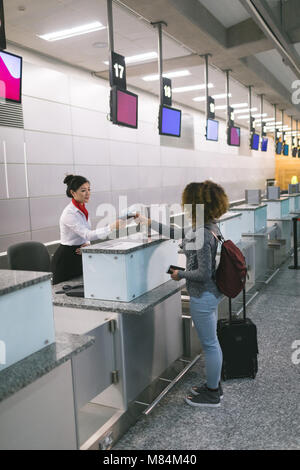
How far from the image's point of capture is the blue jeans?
8.92 ft

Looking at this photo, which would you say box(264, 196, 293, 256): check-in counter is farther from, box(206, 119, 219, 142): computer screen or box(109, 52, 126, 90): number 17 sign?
box(109, 52, 126, 90): number 17 sign

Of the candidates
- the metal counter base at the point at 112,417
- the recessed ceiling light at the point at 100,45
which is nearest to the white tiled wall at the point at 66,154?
the recessed ceiling light at the point at 100,45

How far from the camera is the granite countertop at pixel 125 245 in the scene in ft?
8.75

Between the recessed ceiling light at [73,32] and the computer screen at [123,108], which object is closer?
the computer screen at [123,108]

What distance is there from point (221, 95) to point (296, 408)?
27.5 ft

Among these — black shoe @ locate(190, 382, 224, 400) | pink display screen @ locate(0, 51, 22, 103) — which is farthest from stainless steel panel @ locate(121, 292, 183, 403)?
pink display screen @ locate(0, 51, 22, 103)

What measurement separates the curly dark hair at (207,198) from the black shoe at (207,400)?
1260mm

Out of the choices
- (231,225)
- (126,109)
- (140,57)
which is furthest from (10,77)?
(140,57)

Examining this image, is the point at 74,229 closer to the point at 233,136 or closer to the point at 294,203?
the point at 233,136

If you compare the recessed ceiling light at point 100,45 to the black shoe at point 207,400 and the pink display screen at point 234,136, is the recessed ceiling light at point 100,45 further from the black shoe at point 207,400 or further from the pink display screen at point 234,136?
the black shoe at point 207,400

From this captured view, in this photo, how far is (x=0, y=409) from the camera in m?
1.60

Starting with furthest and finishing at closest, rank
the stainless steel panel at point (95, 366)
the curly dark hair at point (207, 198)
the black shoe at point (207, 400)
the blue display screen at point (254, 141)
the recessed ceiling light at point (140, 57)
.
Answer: the blue display screen at point (254, 141) → the recessed ceiling light at point (140, 57) → the black shoe at point (207, 400) → the curly dark hair at point (207, 198) → the stainless steel panel at point (95, 366)

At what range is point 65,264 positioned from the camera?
3535 mm

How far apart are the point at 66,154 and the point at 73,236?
319cm
